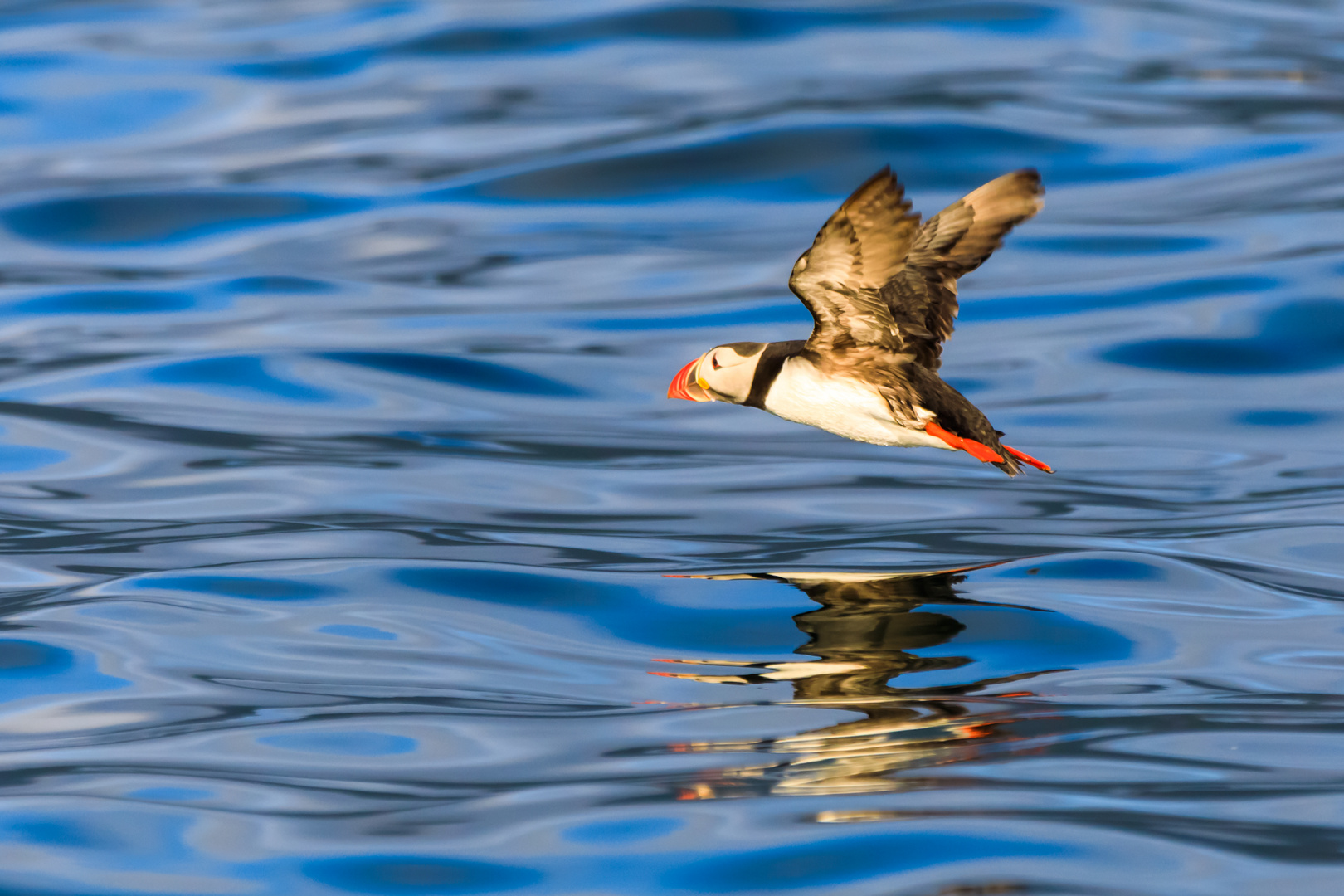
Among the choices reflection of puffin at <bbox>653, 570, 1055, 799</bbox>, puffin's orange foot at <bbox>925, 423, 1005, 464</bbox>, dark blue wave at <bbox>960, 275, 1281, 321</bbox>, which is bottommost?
reflection of puffin at <bbox>653, 570, 1055, 799</bbox>

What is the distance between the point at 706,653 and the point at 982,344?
661 cm

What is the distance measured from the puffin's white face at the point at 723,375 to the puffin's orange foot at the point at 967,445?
707 millimetres

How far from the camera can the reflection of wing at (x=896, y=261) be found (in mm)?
5809

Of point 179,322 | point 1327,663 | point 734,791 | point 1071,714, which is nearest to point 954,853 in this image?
point 734,791

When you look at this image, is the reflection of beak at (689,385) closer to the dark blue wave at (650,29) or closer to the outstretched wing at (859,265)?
the outstretched wing at (859,265)

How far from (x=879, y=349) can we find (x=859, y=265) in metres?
0.58

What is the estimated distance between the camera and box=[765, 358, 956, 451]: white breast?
640cm

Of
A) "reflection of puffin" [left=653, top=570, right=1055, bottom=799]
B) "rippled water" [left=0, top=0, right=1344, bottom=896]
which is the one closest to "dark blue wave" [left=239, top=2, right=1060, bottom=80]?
"rippled water" [left=0, top=0, right=1344, bottom=896]

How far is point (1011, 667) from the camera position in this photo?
21.6ft

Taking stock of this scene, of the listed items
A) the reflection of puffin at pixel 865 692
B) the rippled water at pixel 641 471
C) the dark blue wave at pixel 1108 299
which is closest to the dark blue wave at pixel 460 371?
the rippled water at pixel 641 471

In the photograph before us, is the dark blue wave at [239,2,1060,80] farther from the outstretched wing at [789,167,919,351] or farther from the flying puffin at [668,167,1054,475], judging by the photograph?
the outstretched wing at [789,167,919,351]

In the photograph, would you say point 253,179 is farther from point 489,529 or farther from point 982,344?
point 489,529

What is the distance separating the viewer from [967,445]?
6.57 m

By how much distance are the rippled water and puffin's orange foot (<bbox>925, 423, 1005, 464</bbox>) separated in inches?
29.6
